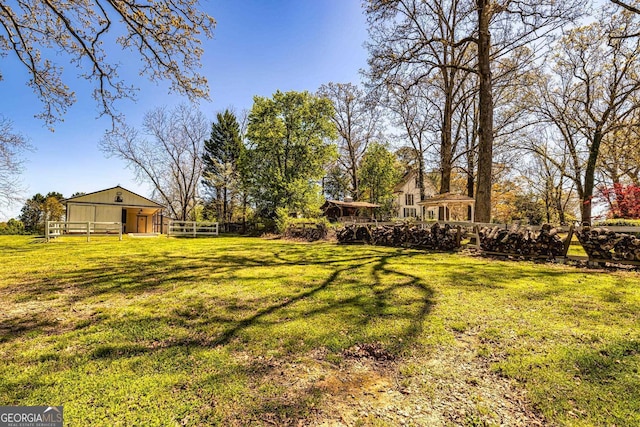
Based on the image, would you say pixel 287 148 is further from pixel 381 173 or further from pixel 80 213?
pixel 80 213

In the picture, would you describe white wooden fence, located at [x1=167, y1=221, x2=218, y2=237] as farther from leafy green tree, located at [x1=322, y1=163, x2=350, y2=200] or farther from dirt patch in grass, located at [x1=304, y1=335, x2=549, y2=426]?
leafy green tree, located at [x1=322, y1=163, x2=350, y2=200]

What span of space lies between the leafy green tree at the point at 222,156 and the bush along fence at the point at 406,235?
2056 cm

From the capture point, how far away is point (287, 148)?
25031mm

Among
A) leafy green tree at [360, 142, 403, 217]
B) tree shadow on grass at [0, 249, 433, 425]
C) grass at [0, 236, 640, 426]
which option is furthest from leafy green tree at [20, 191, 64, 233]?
leafy green tree at [360, 142, 403, 217]

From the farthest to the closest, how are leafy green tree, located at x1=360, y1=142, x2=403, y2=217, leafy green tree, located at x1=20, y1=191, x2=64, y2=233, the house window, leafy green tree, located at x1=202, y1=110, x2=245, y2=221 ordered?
the house window → leafy green tree, located at x1=360, y1=142, x2=403, y2=217 → leafy green tree, located at x1=202, y1=110, x2=245, y2=221 → leafy green tree, located at x1=20, y1=191, x2=64, y2=233

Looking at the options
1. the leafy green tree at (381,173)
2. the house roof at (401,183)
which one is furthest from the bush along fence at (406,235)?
the house roof at (401,183)

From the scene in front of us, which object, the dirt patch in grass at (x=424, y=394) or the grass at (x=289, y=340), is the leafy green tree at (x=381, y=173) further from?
the dirt patch in grass at (x=424, y=394)

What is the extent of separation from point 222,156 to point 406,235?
2632cm

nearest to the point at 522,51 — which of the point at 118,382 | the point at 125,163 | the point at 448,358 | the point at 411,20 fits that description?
the point at 411,20

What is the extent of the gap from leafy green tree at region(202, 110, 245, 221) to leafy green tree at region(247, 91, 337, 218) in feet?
22.1

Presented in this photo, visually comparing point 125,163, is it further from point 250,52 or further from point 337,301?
point 337,301

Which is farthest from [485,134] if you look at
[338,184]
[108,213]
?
[338,184]

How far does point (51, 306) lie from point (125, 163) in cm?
2780

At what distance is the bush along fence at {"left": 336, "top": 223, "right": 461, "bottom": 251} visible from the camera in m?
9.84
